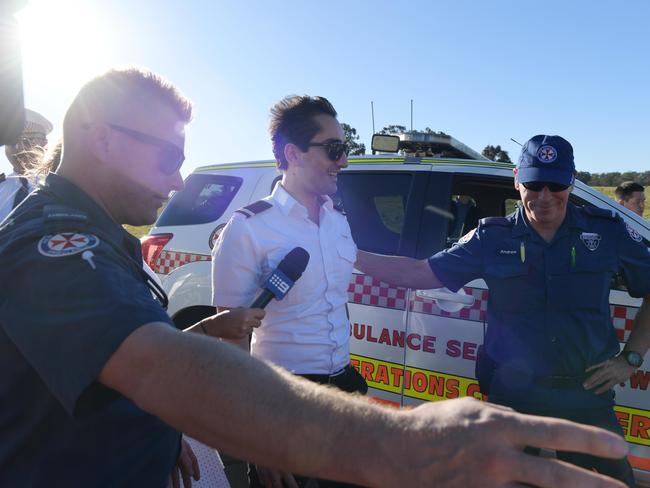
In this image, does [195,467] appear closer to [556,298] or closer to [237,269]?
[237,269]

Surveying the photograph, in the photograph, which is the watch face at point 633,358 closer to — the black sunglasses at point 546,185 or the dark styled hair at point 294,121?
the black sunglasses at point 546,185

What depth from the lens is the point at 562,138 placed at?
2.02m

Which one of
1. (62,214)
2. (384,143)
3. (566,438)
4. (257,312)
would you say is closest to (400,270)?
(257,312)

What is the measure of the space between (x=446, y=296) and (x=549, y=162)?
100 cm

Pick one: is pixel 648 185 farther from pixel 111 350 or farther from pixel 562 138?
pixel 111 350

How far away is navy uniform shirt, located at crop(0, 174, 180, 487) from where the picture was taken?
74cm

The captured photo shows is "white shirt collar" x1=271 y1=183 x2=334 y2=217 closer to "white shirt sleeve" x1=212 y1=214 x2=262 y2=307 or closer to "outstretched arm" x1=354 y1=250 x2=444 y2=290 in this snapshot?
"white shirt sleeve" x1=212 y1=214 x2=262 y2=307

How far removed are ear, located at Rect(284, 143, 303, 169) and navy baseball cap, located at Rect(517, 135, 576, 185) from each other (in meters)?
0.89

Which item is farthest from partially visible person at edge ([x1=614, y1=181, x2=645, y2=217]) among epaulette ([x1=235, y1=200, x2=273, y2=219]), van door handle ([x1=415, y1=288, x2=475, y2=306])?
epaulette ([x1=235, y1=200, x2=273, y2=219])

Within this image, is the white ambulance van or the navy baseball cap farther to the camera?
the white ambulance van

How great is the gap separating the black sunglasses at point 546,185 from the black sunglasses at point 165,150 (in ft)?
4.52

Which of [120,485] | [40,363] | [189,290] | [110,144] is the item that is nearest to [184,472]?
[120,485]

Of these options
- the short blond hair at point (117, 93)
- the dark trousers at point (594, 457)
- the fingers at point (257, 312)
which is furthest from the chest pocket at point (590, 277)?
the short blond hair at point (117, 93)

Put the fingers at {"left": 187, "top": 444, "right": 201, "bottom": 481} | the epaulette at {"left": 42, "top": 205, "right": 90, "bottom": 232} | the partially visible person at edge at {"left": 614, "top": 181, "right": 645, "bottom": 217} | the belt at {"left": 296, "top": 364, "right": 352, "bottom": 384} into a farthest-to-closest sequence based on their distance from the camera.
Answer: the partially visible person at edge at {"left": 614, "top": 181, "right": 645, "bottom": 217} → the belt at {"left": 296, "top": 364, "right": 352, "bottom": 384} → the fingers at {"left": 187, "top": 444, "right": 201, "bottom": 481} → the epaulette at {"left": 42, "top": 205, "right": 90, "bottom": 232}
